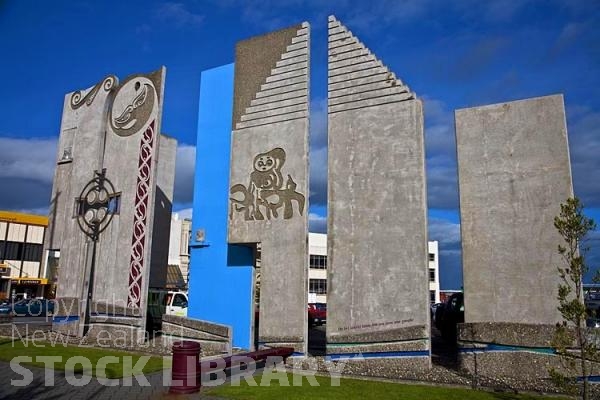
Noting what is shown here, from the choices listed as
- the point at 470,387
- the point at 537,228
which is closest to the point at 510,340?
the point at 470,387

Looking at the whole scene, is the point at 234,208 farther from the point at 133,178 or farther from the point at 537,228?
the point at 537,228

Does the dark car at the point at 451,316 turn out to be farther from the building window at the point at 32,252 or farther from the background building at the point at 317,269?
the building window at the point at 32,252

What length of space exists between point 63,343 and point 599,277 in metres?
15.3

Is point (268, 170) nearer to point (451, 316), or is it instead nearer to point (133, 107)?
point (133, 107)

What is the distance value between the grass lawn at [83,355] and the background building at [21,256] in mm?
32619

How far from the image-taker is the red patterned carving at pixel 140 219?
16078 mm

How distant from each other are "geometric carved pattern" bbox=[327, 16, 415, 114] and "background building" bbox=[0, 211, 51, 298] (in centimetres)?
4051

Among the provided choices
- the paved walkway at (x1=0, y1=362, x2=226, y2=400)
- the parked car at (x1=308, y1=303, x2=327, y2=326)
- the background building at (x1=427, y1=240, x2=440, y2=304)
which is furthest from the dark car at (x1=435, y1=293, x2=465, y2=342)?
the background building at (x1=427, y1=240, x2=440, y2=304)

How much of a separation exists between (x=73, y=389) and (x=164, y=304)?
1148 cm

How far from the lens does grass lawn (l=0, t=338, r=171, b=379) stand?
1080 cm

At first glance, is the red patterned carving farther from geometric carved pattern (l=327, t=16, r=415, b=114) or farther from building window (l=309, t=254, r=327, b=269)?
building window (l=309, t=254, r=327, b=269)

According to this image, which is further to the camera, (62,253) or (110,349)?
(62,253)

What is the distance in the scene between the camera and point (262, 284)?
14164mm

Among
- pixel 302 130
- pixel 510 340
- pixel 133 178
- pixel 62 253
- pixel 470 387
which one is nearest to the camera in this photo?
pixel 470 387
